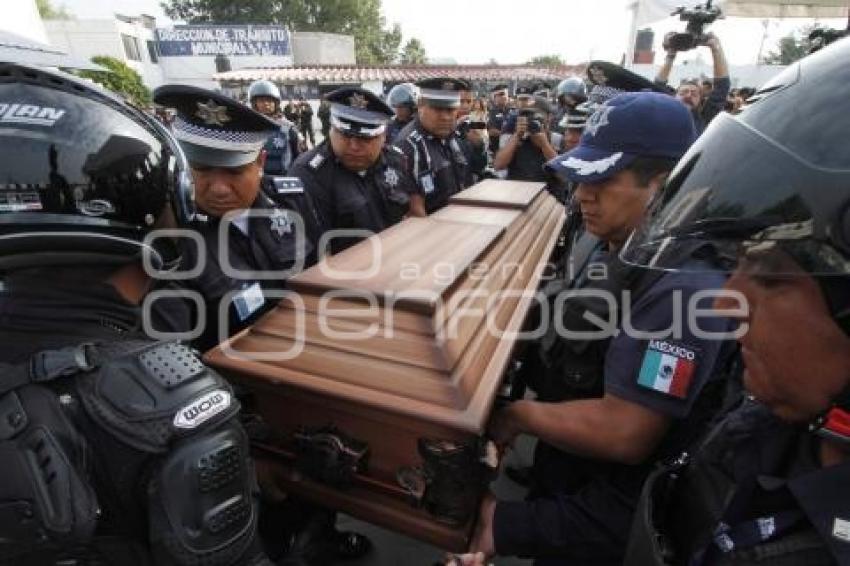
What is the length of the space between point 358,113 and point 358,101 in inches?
3.6

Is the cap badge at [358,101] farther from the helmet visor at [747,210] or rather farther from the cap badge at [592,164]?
the helmet visor at [747,210]

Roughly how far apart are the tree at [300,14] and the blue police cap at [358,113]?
38.0m

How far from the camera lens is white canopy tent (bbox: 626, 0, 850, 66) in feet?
18.2

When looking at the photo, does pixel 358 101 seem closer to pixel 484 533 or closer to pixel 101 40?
pixel 484 533

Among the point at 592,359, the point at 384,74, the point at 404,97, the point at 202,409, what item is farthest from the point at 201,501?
the point at 384,74

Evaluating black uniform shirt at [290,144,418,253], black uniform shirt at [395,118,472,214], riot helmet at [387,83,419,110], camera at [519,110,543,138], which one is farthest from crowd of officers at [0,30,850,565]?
riot helmet at [387,83,419,110]

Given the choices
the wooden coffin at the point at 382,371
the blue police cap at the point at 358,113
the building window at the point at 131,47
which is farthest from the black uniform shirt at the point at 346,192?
the building window at the point at 131,47

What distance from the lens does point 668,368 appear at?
955mm

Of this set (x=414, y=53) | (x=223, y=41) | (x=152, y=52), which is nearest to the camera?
(x=223, y=41)

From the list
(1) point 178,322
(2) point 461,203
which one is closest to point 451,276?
(1) point 178,322

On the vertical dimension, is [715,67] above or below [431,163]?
above

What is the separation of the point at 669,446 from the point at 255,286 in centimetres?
124

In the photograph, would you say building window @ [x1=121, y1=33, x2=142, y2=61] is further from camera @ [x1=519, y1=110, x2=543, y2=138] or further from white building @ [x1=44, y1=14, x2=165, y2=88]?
camera @ [x1=519, y1=110, x2=543, y2=138]

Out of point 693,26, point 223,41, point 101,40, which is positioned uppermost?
point 101,40
